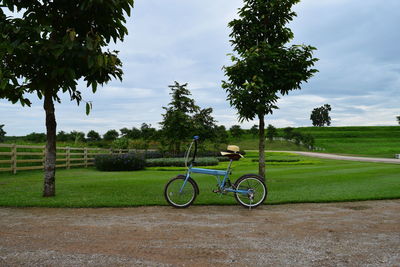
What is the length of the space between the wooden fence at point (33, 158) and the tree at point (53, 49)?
1036cm

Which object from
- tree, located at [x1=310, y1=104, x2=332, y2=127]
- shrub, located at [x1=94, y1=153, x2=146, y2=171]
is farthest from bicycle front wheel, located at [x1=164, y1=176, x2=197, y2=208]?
tree, located at [x1=310, y1=104, x2=332, y2=127]

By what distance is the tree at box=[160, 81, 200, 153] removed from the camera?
116ft

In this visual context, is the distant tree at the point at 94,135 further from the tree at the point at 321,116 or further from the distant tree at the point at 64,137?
the tree at the point at 321,116

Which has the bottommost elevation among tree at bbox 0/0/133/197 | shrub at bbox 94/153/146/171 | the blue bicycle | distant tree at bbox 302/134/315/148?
shrub at bbox 94/153/146/171

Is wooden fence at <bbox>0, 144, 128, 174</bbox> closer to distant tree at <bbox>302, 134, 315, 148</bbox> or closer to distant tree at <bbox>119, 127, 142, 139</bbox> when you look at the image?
distant tree at <bbox>119, 127, 142, 139</bbox>

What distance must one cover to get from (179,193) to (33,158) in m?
17.6

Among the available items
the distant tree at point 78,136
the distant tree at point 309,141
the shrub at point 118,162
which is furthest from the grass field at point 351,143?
the shrub at point 118,162

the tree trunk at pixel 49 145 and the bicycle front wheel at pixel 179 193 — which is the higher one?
the tree trunk at pixel 49 145

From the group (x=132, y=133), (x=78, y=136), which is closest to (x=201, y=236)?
(x=78, y=136)

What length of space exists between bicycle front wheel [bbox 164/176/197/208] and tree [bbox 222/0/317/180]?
4.58 meters

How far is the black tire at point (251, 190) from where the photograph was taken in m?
7.45

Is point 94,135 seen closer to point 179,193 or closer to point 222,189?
point 179,193

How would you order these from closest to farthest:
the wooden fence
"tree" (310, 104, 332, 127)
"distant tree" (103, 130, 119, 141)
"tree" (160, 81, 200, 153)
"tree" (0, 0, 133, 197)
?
"tree" (0, 0, 133, 197), the wooden fence, "tree" (160, 81, 200, 153), "distant tree" (103, 130, 119, 141), "tree" (310, 104, 332, 127)

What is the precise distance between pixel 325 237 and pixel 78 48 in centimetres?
630
